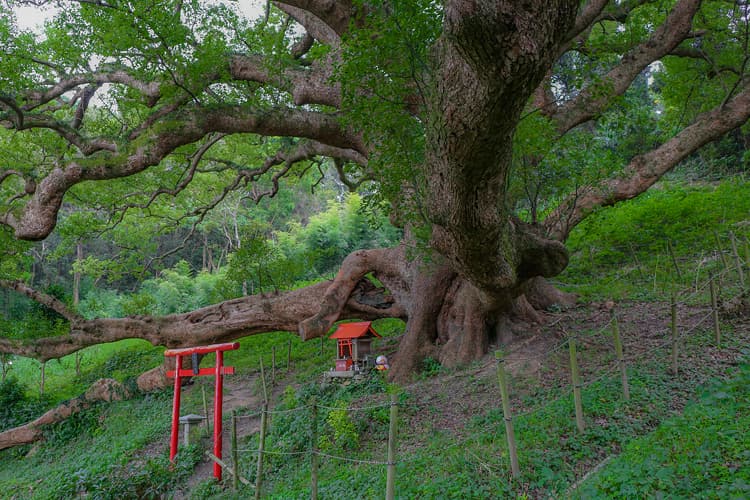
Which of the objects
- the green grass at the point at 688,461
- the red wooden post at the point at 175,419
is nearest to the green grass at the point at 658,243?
the green grass at the point at 688,461

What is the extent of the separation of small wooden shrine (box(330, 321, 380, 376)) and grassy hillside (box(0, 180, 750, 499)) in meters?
0.40

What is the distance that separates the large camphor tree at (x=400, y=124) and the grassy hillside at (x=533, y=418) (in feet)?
4.19

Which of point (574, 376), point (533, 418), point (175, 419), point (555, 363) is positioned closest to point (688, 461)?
point (574, 376)

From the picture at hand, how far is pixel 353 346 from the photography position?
8453 mm

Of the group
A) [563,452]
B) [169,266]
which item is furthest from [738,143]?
[169,266]

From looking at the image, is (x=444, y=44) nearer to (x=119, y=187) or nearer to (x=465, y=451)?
(x=465, y=451)

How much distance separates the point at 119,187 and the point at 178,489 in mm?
7671

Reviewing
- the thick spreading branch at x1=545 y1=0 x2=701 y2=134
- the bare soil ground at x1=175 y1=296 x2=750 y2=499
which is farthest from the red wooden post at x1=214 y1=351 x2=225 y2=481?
the thick spreading branch at x1=545 y1=0 x2=701 y2=134

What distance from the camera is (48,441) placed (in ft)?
36.9

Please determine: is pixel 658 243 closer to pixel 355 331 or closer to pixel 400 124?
pixel 355 331

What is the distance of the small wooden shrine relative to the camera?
27.5ft

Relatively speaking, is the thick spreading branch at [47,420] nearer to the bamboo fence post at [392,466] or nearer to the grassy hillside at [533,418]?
the grassy hillside at [533,418]

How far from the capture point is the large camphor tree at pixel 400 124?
406 cm

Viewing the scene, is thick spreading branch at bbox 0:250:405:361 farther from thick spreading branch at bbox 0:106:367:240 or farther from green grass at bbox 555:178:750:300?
green grass at bbox 555:178:750:300
